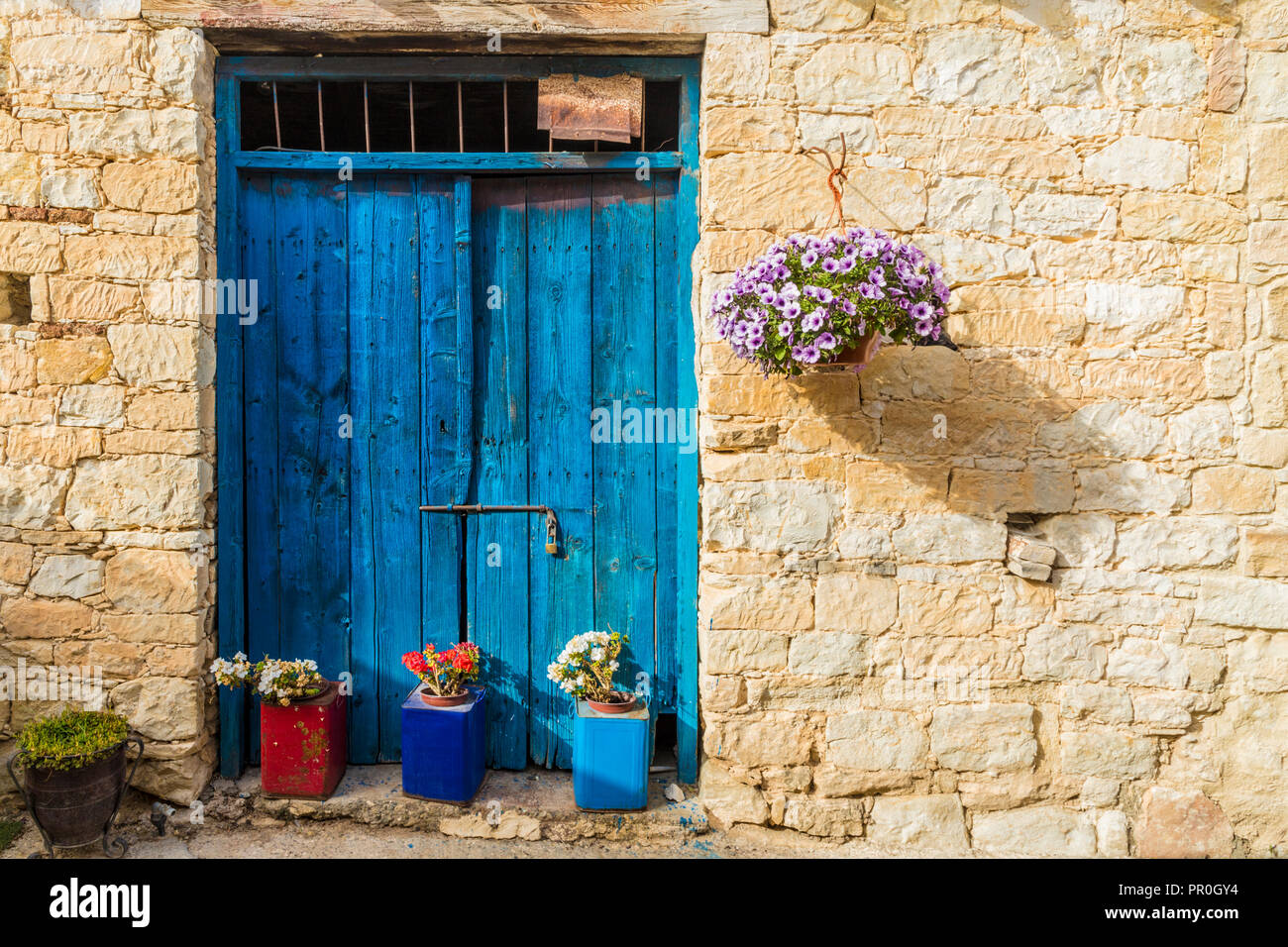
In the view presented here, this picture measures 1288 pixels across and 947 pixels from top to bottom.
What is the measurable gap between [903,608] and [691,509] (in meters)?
0.85

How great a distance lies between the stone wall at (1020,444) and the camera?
8.92 ft


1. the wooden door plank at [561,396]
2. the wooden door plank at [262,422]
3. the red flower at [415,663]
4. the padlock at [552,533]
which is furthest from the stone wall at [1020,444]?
the wooden door plank at [262,422]

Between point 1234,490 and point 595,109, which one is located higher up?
point 595,109

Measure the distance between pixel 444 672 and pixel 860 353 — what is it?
1.89m

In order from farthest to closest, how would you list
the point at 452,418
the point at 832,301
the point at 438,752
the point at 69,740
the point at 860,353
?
the point at 452,418
the point at 438,752
the point at 69,740
the point at 860,353
the point at 832,301

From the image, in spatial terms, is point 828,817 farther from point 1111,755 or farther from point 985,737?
point 1111,755

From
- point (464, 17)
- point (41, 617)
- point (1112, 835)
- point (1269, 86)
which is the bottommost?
point (1112, 835)

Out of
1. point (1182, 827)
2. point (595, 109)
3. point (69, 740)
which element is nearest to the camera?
point (69, 740)

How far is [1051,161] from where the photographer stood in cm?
274

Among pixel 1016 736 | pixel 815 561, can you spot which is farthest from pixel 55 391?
pixel 1016 736

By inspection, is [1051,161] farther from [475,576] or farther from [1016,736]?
[475,576]

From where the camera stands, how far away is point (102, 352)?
2.76 m

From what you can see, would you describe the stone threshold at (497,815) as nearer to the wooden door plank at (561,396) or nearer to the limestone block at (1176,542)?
the wooden door plank at (561,396)

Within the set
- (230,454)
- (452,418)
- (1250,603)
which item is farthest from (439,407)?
(1250,603)
